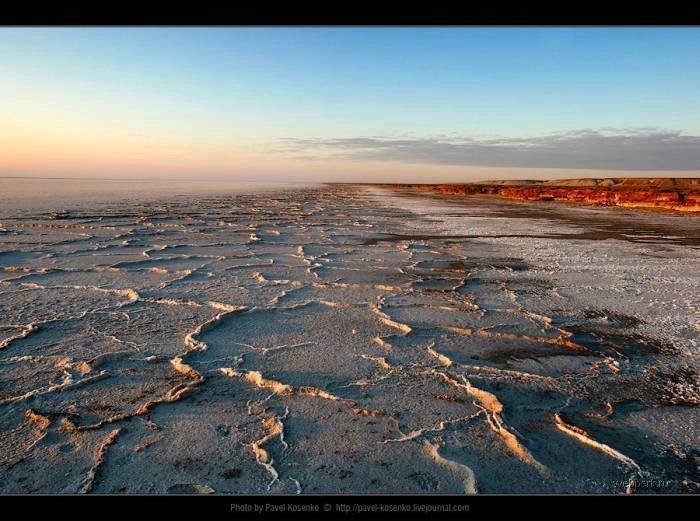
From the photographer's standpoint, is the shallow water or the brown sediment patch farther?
the shallow water

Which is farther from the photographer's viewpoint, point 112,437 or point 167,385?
point 167,385

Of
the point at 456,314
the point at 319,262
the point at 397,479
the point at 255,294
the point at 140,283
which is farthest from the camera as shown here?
the point at 319,262

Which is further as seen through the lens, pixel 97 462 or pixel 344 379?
pixel 344 379

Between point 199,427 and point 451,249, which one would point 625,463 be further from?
point 451,249

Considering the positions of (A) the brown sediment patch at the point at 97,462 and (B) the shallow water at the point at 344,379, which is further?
(B) the shallow water at the point at 344,379
